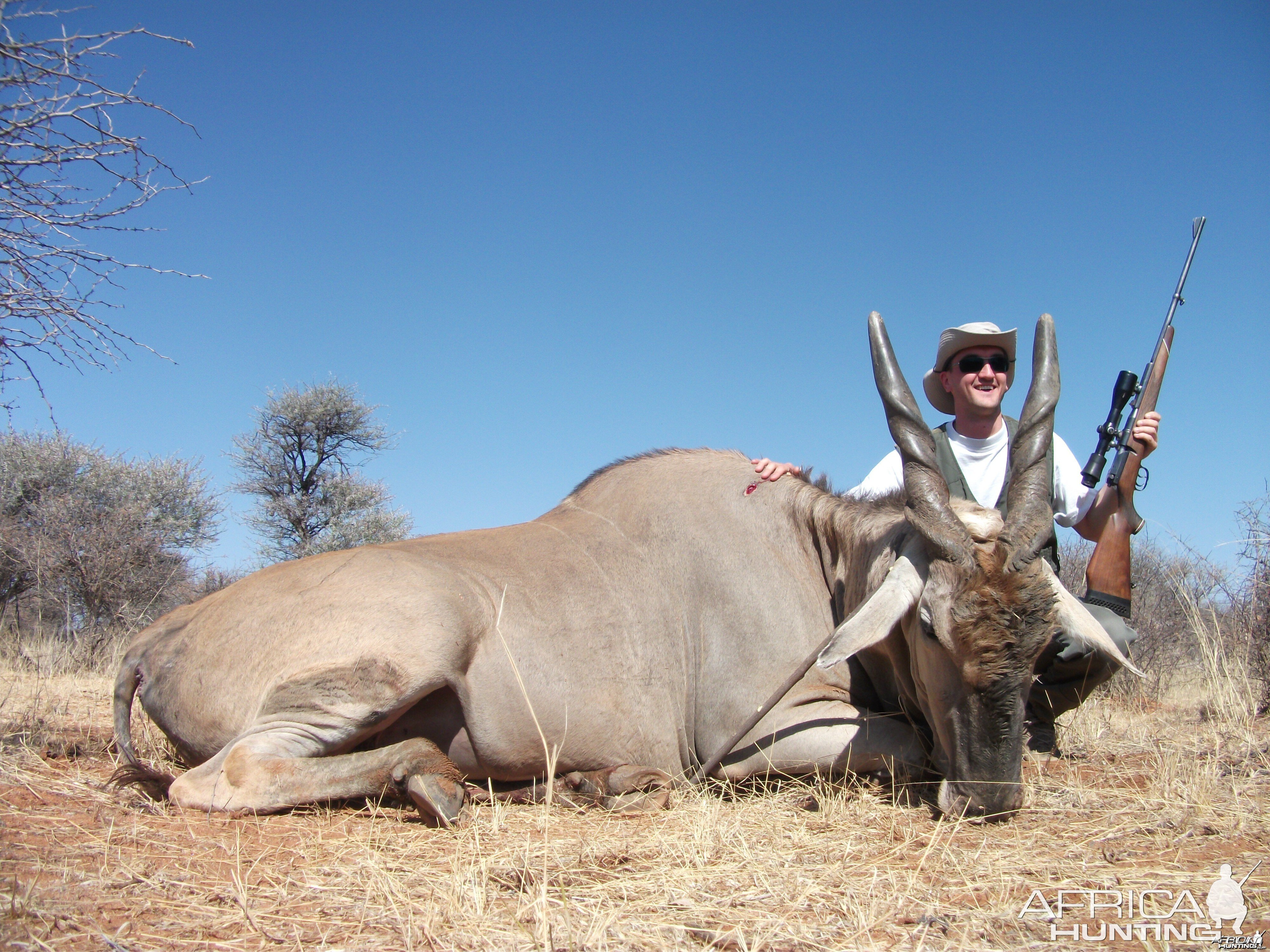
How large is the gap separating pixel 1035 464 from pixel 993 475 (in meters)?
1.08

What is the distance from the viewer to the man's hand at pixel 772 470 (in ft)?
15.9

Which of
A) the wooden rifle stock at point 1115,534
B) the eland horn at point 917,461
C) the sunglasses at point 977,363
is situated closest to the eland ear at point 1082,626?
the eland horn at point 917,461

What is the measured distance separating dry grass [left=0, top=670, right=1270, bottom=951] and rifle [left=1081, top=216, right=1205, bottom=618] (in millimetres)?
986

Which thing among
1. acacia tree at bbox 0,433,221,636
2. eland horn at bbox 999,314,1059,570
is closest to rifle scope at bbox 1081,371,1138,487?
eland horn at bbox 999,314,1059,570

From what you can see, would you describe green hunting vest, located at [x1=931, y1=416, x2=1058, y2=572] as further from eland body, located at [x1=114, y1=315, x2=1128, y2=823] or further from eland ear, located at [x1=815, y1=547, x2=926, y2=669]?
eland ear, located at [x1=815, y1=547, x2=926, y2=669]

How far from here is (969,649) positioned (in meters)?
3.42

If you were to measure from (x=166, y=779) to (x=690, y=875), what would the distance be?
2.29m

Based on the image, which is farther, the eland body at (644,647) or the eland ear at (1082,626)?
the eland ear at (1082,626)

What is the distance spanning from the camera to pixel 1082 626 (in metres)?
3.70

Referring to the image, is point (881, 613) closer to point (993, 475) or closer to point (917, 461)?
point (917, 461)

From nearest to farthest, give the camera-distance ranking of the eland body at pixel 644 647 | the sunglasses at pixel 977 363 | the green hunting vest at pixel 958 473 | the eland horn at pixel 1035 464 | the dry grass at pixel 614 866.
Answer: the dry grass at pixel 614 866
the eland body at pixel 644 647
the eland horn at pixel 1035 464
the green hunting vest at pixel 958 473
the sunglasses at pixel 977 363

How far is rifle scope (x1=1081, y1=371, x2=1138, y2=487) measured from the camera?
4969mm

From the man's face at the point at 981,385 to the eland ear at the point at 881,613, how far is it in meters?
1.54

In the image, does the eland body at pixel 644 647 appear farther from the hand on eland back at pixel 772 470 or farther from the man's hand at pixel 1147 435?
the man's hand at pixel 1147 435
